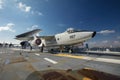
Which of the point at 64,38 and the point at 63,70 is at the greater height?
the point at 64,38

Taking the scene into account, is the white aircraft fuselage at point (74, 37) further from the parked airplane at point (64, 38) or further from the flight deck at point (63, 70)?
the flight deck at point (63, 70)

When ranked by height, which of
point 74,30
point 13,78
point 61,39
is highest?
point 74,30

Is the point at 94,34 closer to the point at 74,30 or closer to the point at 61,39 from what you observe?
the point at 74,30

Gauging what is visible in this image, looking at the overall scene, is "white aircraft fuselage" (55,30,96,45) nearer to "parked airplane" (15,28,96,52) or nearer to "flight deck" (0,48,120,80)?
"parked airplane" (15,28,96,52)

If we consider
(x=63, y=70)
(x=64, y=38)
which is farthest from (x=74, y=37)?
(x=63, y=70)

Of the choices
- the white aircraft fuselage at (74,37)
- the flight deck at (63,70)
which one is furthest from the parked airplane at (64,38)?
the flight deck at (63,70)

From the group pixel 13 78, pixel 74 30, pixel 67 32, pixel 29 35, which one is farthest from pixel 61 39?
pixel 13 78

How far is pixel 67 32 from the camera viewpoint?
76.0 ft

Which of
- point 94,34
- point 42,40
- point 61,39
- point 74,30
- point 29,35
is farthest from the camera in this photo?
point 29,35

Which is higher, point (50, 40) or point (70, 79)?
point (50, 40)

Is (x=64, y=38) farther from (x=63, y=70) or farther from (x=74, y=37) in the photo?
(x=63, y=70)

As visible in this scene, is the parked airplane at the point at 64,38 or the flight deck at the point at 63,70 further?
the parked airplane at the point at 64,38

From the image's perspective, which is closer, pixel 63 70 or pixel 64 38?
pixel 63 70

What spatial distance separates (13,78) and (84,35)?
14.7 meters
